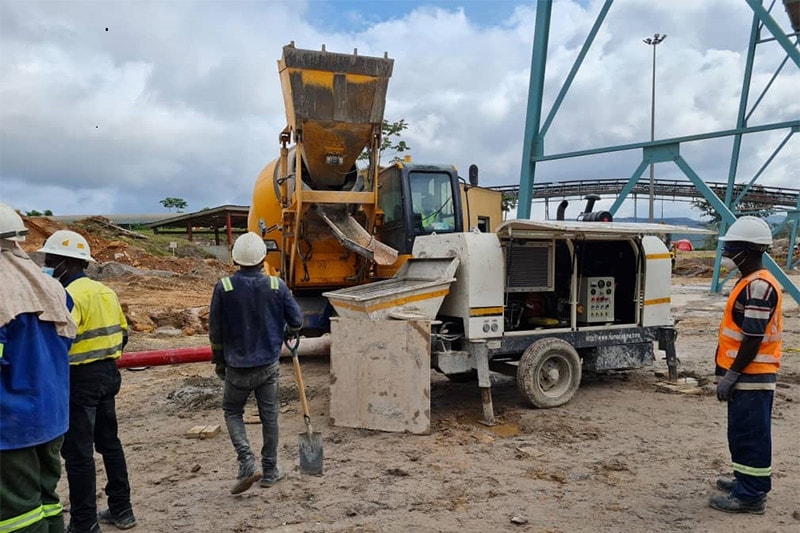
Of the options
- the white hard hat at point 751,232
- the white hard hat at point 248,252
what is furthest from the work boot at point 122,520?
the white hard hat at point 751,232

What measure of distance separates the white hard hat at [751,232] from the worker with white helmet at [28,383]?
394 centimetres

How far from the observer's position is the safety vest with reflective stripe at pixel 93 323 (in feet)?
12.2

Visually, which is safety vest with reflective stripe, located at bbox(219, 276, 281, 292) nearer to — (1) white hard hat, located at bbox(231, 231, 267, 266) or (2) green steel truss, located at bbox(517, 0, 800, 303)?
(1) white hard hat, located at bbox(231, 231, 267, 266)

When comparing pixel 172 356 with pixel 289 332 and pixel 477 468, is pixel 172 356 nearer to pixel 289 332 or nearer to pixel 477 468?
pixel 289 332

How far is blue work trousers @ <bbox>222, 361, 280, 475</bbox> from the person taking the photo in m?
4.54

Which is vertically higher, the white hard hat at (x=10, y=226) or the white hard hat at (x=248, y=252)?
the white hard hat at (x=10, y=226)

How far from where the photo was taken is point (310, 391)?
7.46m

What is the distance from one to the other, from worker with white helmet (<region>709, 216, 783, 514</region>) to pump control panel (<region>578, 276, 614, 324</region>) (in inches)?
118

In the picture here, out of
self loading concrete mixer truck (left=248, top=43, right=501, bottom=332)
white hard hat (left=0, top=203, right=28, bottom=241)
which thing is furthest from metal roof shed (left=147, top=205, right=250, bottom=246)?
white hard hat (left=0, top=203, right=28, bottom=241)

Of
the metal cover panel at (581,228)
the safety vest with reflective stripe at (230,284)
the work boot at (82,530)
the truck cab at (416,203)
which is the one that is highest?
the truck cab at (416,203)

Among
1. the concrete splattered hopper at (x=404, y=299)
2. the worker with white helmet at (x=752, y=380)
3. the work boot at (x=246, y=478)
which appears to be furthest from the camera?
the concrete splattered hopper at (x=404, y=299)

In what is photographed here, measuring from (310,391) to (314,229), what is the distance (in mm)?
1938

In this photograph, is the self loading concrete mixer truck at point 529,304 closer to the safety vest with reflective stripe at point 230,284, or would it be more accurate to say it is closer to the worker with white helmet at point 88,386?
the safety vest with reflective stripe at point 230,284

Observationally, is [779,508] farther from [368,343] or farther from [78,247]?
[78,247]
